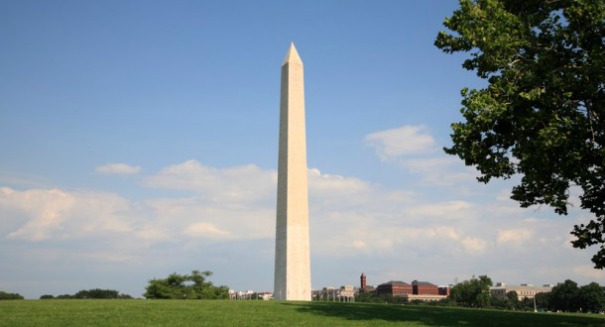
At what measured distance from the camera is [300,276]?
42.0m

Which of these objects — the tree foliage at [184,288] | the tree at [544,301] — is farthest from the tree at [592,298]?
the tree foliage at [184,288]

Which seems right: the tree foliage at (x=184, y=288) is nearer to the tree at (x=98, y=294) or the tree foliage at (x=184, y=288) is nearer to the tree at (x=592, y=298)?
the tree at (x=98, y=294)

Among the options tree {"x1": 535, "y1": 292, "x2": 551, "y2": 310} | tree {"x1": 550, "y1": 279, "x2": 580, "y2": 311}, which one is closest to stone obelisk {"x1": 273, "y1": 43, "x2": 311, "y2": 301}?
tree {"x1": 550, "y1": 279, "x2": 580, "y2": 311}

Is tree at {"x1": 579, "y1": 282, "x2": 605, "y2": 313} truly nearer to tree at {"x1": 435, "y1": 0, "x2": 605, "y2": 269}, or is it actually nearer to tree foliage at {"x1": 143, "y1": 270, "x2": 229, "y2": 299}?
tree foliage at {"x1": 143, "y1": 270, "x2": 229, "y2": 299}

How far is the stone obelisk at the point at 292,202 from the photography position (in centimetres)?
4166

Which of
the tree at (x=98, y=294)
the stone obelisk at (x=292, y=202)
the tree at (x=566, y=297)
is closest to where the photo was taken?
the stone obelisk at (x=292, y=202)

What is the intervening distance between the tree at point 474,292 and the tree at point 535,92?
250 feet

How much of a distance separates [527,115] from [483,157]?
2238 mm

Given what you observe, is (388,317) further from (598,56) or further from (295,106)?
(295,106)

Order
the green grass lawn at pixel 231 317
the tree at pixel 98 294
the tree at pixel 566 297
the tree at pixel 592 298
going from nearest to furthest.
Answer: the green grass lawn at pixel 231 317 < the tree at pixel 98 294 < the tree at pixel 592 298 < the tree at pixel 566 297

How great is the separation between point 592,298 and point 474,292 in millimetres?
19692

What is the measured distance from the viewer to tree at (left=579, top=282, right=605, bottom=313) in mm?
91438

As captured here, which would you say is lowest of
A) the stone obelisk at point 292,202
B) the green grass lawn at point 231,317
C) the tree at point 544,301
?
the tree at point 544,301

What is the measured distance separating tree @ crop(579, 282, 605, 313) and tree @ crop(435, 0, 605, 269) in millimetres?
83234
